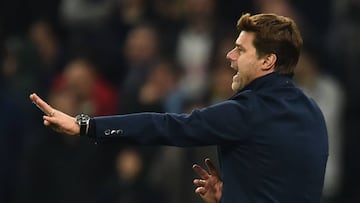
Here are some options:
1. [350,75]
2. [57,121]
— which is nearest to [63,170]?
[350,75]

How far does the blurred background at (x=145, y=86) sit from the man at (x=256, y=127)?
3559 millimetres

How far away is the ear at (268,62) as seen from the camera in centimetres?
629

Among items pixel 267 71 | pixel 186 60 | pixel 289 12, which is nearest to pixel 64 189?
pixel 186 60

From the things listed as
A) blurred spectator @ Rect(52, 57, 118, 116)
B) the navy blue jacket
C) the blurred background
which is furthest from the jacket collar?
blurred spectator @ Rect(52, 57, 118, 116)

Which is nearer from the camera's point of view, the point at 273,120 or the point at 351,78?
the point at 273,120

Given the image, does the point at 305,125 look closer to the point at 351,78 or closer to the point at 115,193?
the point at 115,193

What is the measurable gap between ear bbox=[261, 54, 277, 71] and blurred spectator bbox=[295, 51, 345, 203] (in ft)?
13.5

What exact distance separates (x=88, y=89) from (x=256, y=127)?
17.3ft

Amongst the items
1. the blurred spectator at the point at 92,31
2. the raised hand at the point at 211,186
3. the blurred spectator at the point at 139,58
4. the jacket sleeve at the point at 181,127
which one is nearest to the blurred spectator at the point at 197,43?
the blurred spectator at the point at 139,58

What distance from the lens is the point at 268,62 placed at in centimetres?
630

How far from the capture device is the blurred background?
34.1 ft

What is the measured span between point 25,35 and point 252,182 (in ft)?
22.5

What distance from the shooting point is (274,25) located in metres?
6.30

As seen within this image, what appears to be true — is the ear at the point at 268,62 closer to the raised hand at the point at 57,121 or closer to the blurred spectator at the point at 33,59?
the raised hand at the point at 57,121
